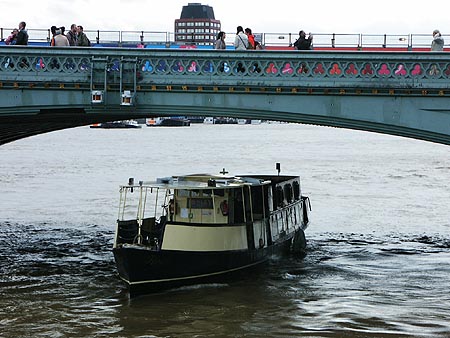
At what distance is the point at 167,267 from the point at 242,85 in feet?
18.0

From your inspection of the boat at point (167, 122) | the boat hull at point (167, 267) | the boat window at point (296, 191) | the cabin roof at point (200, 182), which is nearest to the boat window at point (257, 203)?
the cabin roof at point (200, 182)

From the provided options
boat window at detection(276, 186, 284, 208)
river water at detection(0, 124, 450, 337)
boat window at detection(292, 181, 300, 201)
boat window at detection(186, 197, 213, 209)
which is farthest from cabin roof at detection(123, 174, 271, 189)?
boat window at detection(292, 181, 300, 201)

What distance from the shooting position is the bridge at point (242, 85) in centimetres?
2830

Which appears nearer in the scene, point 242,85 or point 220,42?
point 242,85

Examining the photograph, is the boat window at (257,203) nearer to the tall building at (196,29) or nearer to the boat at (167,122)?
the tall building at (196,29)

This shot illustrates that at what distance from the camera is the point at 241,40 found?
29578mm

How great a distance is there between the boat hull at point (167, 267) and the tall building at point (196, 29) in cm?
679

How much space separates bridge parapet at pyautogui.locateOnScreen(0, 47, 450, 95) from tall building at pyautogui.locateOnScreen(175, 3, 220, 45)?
6.57ft

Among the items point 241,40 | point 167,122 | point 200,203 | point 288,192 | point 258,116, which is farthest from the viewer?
point 167,122

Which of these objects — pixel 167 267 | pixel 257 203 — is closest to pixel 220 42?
pixel 257 203

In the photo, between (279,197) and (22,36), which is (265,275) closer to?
(279,197)

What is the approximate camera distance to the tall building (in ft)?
104

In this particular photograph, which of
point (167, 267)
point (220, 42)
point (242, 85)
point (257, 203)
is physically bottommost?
point (167, 267)

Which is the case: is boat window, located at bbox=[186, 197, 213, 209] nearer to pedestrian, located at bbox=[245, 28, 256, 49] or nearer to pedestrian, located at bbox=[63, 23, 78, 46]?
pedestrian, located at bbox=[245, 28, 256, 49]
